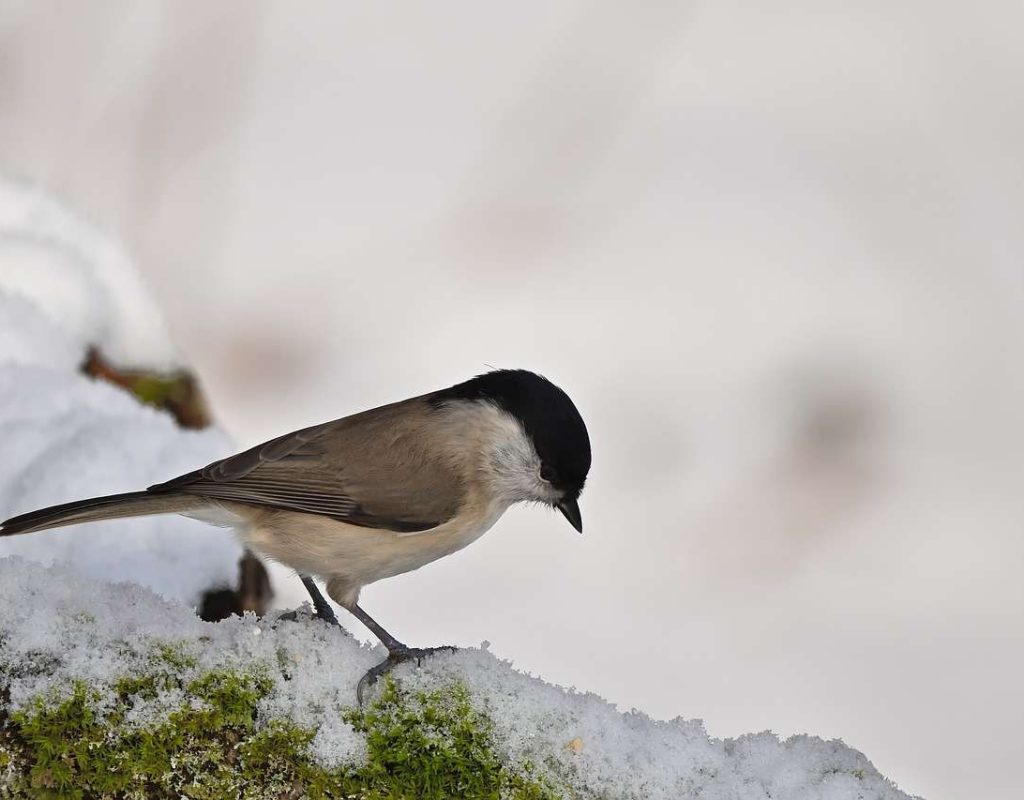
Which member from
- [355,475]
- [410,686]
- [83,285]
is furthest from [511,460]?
[83,285]

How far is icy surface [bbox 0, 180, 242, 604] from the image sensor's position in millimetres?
2975

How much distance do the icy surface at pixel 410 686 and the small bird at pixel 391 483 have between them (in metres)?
0.39

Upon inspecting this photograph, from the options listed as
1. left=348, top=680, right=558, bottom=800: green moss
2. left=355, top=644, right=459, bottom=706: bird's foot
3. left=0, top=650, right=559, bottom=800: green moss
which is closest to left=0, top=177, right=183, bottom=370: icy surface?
left=355, top=644, right=459, bottom=706: bird's foot

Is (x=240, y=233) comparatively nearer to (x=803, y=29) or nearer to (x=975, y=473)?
(x=803, y=29)

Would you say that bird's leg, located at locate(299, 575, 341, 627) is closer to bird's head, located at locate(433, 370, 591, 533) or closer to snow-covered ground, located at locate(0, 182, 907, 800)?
snow-covered ground, located at locate(0, 182, 907, 800)

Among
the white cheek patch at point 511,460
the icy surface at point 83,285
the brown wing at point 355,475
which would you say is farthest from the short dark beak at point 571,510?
the icy surface at point 83,285

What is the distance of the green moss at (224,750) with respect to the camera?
175cm

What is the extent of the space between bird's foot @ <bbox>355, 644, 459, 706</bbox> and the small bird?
0.24 meters

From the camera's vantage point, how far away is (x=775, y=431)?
5.26 m

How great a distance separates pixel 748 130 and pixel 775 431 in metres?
1.73

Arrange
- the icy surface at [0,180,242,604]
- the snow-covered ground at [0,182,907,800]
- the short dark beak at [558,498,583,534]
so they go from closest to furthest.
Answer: the snow-covered ground at [0,182,907,800]
the short dark beak at [558,498,583,534]
the icy surface at [0,180,242,604]

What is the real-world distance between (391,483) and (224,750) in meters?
0.92

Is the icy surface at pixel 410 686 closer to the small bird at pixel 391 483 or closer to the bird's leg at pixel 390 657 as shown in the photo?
the bird's leg at pixel 390 657

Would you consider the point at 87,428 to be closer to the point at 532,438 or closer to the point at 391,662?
the point at 532,438
